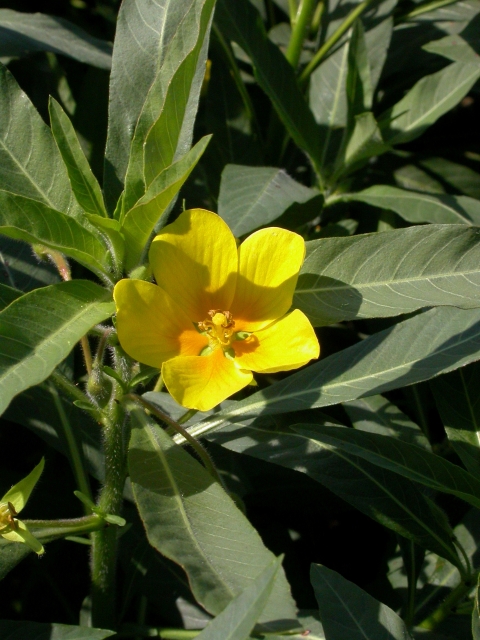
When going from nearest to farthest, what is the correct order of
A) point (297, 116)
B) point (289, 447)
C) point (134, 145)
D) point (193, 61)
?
point (193, 61) < point (134, 145) < point (289, 447) < point (297, 116)

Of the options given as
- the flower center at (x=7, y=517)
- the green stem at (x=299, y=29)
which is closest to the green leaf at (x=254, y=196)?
the green stem at (x=299, y=29)

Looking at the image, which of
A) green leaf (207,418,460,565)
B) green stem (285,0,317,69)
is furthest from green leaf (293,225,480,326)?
green stem (285,0,317,69)

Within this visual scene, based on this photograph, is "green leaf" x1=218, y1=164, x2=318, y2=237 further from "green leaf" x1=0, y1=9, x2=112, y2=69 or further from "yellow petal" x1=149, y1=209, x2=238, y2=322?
"green leaf" x1=0, y1=9, x2=112, y2=69

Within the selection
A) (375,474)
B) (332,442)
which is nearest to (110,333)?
(332,442)

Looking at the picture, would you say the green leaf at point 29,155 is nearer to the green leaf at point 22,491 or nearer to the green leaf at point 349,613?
the green leaf at point 22,491

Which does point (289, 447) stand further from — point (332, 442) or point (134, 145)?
point (134, 145)

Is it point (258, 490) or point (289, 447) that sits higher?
point (289, 447)
